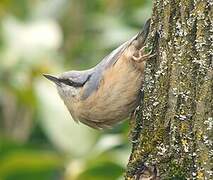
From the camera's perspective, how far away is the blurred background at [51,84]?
5.41 meters

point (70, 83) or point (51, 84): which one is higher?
point (51, 84)

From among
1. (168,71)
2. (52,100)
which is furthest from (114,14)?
(168,71)

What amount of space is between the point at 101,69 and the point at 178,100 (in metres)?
1.03

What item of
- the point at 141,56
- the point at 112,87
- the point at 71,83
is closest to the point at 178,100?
the point at 141,56

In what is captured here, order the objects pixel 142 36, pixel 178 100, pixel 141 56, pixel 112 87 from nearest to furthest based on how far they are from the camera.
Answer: pixel 178 100
pixel 141 56
pixel 142 36
pixel 112 87

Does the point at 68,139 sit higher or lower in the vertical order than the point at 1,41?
lower

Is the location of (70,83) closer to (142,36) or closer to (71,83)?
(71,83)

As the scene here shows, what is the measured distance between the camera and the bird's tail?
3600 mm

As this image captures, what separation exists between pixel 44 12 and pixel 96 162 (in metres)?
2.50

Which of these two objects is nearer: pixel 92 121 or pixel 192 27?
pixel 192 27

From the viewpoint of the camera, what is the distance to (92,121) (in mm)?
4113

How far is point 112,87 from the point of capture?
3879 mm

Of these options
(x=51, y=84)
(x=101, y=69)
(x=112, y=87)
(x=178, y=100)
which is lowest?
(x=178, y=100)

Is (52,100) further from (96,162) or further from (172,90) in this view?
(172,90)
